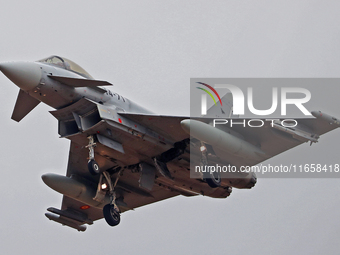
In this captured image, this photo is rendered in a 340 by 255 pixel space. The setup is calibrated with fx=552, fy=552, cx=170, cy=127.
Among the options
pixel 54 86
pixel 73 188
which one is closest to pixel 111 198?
pixel 73 188

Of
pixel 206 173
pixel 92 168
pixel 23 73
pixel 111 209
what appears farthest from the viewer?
pixel 111 209

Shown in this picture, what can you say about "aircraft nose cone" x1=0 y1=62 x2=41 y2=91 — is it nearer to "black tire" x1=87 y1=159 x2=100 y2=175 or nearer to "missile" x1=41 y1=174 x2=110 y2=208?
"black tire" x1=87 y1=159 x2=100 y2=175

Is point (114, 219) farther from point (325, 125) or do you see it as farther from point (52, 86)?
point (325, 125)

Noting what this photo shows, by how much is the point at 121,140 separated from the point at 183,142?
2.45 m

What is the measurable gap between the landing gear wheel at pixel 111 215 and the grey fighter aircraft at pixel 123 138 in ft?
0.13

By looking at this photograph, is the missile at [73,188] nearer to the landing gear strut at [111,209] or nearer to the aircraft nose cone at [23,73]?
the landing gear strut at [111,209]

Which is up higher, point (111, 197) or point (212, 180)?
point (212, 180)

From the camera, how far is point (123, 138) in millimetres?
19656

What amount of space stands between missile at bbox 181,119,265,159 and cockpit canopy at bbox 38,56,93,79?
4218 millimetres

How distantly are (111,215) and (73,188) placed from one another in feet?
7.09

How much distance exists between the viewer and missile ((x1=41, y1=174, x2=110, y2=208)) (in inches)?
867

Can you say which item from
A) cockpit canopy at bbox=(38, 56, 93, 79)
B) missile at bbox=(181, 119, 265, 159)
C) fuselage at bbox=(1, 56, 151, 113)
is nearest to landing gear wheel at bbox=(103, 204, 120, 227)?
fuselage at bbox=(1, 56, 151, 113)

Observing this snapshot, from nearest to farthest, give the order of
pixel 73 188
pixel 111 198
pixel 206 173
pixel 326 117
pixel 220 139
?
pixel 326 117
pixel 220 139
pixel 206 173
pixel 111 198
pixel 73 188

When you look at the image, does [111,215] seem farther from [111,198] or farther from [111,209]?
[111,198]
